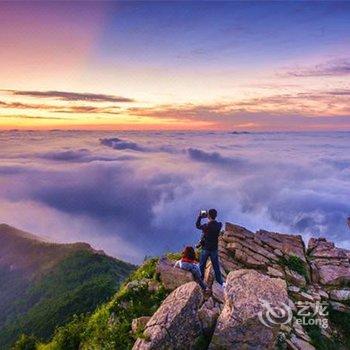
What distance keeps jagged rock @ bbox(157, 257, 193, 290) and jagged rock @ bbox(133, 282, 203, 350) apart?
3.69 meters

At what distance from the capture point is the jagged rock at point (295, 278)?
82.7 feet

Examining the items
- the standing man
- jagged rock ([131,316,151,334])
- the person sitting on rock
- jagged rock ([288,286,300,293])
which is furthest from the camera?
jagged rock ([288,286,300,293])

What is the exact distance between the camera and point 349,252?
Result: 3036 cm

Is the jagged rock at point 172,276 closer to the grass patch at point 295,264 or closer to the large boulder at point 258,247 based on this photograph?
the large boulder at point 258,247

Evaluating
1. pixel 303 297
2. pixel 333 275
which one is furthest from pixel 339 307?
pixel 333 275

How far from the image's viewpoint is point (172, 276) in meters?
22.0

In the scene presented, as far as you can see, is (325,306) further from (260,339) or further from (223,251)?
(260,339)

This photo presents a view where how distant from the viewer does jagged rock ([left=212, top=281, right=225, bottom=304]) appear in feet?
66.0

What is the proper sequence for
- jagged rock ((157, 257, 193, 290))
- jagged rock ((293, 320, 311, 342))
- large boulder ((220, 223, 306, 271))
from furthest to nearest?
large boulder ((220, 223, 306, 271)) → jagged rock ((157, 257, 193, 290)) → jagged rock ((293, 320, 311, 342))

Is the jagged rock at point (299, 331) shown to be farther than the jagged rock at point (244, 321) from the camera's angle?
Yes

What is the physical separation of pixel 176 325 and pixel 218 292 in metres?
4.54

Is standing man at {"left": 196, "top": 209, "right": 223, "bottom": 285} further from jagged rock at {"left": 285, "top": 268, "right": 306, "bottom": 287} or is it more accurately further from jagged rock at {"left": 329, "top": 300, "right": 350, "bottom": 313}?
jagged rock at {"left": 329, "top": 300, "right": 350, "bottom": 313}

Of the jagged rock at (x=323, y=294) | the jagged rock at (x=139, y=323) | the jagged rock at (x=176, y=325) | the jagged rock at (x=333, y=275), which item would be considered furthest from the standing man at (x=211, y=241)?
the jagged rock at (x=333, y=275)

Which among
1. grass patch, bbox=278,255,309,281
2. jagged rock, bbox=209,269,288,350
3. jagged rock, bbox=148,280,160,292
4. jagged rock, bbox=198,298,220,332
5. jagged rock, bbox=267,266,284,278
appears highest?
jagged rock, bbox=209,269,288,350
